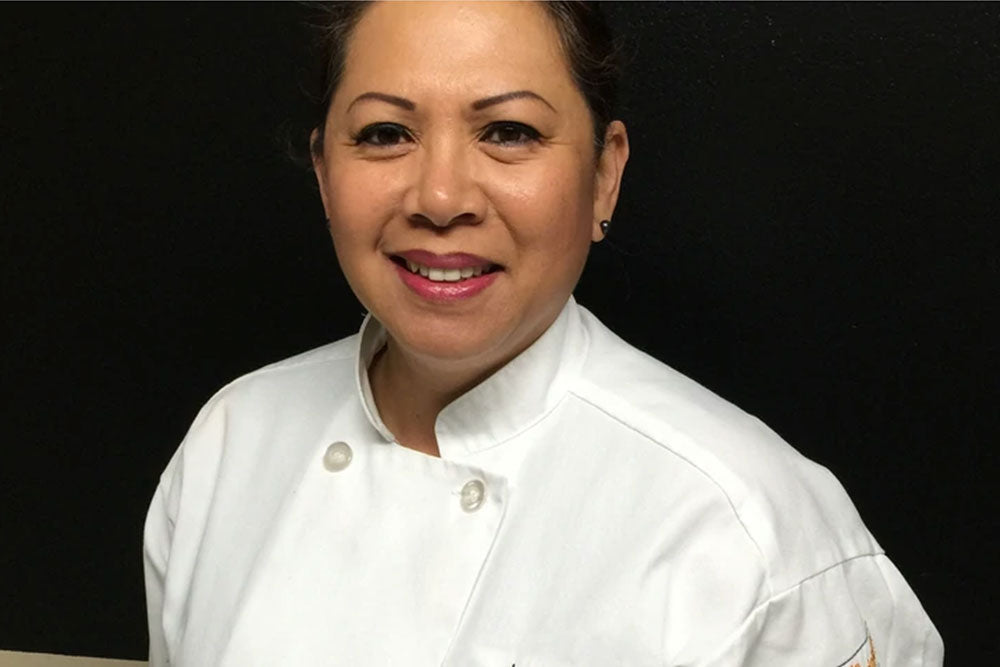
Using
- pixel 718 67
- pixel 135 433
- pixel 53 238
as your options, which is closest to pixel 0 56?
pixel 53 238

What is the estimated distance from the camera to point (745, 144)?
1854 mm

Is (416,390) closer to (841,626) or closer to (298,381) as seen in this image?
(298,381)

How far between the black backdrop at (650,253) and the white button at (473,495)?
64cm

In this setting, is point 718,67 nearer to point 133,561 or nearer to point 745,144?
point 745,144

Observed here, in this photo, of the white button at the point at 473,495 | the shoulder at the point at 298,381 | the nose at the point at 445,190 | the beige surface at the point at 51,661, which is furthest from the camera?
the beige surface at the point at 51,661

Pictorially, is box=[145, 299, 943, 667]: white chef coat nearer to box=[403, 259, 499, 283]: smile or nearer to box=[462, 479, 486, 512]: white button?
box=[462, 479, 486, 512]: white button

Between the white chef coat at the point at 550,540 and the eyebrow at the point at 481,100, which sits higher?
the eyebrow at the point at 481,100

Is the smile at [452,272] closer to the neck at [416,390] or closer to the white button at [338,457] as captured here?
the neck at [416,390]

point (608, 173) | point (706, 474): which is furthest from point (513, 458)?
point (608, 173)

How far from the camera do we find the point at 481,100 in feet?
4.24

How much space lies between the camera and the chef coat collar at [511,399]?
140 cm

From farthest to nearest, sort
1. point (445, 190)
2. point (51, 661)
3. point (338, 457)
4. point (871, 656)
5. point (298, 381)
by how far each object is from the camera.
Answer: point (51, 661), point (298, 381), point (338, 457), point (871, 656), point (445, 190)

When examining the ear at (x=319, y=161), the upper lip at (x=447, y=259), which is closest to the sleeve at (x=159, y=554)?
the ear at (x=319, y=161)

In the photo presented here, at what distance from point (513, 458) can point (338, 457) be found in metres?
0.20
